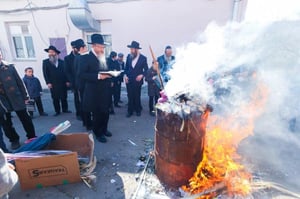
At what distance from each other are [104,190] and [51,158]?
3.20 ft

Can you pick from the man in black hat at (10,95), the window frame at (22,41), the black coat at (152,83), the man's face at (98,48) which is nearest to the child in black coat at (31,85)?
the man in black hat at (10,95)

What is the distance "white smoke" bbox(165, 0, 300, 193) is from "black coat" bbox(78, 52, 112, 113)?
5.21 ft

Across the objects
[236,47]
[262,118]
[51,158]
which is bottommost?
[262,118]

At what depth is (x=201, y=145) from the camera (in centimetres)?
302

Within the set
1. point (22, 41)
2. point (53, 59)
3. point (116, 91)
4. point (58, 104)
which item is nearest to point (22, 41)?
point (22, 41)

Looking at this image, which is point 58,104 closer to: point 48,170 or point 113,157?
point 113,157

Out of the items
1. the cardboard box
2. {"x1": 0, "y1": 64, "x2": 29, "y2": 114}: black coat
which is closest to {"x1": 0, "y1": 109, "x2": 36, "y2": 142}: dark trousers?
{"x1": 0, "y1": 64, "x2": 29, "y2": 114}: black coat

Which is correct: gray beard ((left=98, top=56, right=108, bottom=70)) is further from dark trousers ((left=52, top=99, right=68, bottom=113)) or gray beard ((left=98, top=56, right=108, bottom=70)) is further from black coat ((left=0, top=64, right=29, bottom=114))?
dark trousers ((left=52, top=99, right=68, bottom=113))

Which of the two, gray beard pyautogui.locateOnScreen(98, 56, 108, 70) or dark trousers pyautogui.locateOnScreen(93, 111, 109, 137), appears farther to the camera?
dark trousers pyautogui.locateOnScreen(93, 111, 109, 137)

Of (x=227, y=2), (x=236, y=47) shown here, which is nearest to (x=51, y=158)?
(x=236, y=47)

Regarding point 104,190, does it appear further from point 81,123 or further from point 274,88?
point 274,88

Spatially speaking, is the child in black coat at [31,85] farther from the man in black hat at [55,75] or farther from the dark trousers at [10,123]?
the dark trousers at [10,123]

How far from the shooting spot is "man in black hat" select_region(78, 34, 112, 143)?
412 cm

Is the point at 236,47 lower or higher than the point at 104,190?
higher
